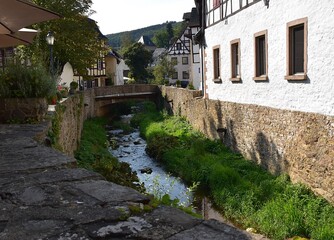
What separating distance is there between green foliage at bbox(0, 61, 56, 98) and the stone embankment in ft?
11.8

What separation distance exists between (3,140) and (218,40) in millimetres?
11843

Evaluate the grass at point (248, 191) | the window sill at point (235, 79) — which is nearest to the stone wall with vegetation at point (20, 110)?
the grass at point (248, 191)

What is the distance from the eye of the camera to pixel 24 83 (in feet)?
23.1

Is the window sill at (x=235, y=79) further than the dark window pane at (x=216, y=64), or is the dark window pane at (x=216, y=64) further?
the dark window pane at (x=216, y=64)

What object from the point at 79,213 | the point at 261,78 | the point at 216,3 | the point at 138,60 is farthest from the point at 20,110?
the point at 138,60

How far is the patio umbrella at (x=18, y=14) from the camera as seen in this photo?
233 inches

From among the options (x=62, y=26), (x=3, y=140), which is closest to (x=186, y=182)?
(x=3, y=140)

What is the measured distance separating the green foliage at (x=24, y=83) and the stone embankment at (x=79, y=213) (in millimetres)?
3606

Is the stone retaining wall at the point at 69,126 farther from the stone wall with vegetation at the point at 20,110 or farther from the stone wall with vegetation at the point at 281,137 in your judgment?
the stone wall with vegetation at the point at 281,137

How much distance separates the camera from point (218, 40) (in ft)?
51.6

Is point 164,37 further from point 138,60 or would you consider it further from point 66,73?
point 66,73

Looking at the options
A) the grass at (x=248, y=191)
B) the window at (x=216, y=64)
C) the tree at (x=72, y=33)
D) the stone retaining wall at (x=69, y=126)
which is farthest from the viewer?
the tree at (x=72, y=33)

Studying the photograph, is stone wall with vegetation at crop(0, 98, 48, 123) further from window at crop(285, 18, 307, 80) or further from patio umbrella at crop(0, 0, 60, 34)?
window at crop(285, 18, 307, 80)

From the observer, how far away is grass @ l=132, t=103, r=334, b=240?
821cm
